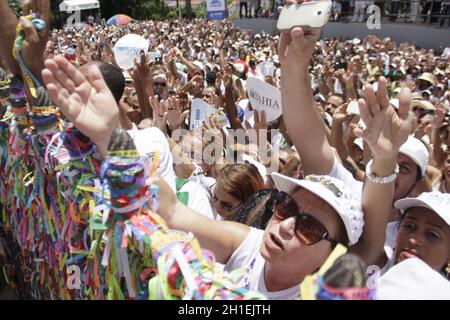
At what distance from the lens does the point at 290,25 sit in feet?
6.03

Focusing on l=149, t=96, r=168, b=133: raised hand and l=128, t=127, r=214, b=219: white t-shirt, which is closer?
l=128, t=127, r=214, b=219: white t-shirt

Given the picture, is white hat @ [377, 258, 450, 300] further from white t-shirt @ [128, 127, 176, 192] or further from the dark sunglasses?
the dark sunglasses

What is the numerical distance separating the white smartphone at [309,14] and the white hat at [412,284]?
1010 millimetres

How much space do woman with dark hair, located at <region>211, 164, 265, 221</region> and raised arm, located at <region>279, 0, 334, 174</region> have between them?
0.38 meters

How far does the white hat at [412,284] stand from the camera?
1.07m

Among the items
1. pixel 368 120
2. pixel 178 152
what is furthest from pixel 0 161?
pixel 368 120

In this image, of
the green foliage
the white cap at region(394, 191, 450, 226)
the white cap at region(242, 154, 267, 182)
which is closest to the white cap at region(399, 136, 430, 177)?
the white cap at region(394, 191, 450, 226)

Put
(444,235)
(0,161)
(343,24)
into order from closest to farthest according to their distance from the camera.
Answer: (444,235) → (0,161) → (343,24)

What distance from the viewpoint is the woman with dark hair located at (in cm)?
228

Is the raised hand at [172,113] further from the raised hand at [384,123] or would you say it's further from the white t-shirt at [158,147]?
the raised hand at [384,123]

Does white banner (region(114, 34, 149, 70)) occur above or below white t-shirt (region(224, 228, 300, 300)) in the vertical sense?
above

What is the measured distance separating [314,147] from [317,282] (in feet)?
4.10

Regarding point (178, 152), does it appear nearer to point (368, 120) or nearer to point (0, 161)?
point (0, 161)
